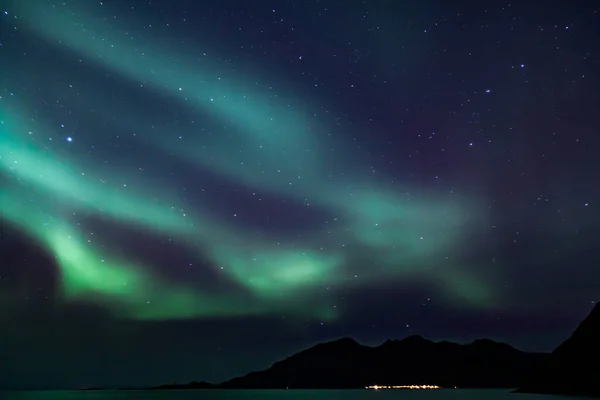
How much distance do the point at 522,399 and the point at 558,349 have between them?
2082 cm

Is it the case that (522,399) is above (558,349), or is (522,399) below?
below

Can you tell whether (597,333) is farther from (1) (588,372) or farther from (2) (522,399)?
(2) (522,399)

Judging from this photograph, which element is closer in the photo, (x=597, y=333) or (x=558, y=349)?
(x=597, y=333)

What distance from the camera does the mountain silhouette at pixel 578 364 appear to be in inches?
5261

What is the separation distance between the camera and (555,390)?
147m

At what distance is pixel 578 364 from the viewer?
140 m

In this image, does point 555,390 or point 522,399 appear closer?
point 522,399

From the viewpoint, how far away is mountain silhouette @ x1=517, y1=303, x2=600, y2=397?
13362cm

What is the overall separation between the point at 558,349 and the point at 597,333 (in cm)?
1426

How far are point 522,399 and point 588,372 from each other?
17.3 metres

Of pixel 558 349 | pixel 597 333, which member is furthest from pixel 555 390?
pixel 597 333

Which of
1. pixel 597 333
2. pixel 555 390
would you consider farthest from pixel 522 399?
pixel 597 333

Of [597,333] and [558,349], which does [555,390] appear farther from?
[597,333]

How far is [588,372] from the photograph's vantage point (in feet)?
446
